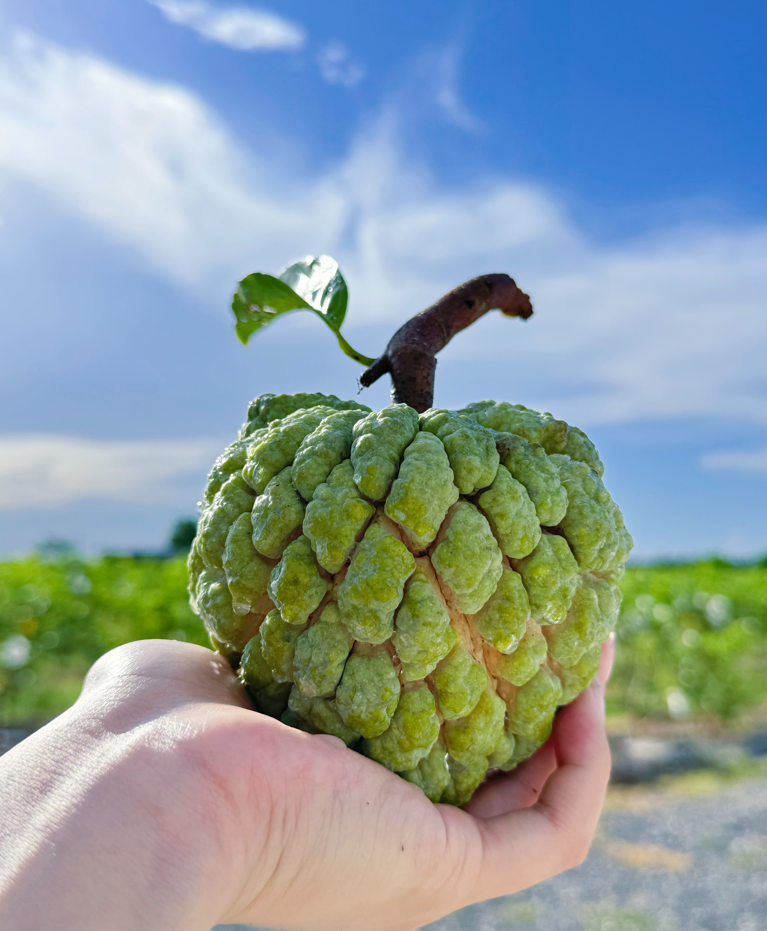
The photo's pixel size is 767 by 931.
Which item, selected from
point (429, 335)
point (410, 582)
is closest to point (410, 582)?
point (410, 582)

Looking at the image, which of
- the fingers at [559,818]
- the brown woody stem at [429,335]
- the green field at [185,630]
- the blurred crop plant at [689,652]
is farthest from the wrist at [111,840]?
the blurred crop plant at [689,652]

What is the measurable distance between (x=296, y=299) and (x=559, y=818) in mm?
1592

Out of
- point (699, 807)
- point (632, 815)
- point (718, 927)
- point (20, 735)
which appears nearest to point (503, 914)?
point (718, 927)

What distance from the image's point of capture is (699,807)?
781 centimetres

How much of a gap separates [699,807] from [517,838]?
704 centimetres

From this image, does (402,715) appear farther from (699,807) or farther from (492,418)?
(699,807)

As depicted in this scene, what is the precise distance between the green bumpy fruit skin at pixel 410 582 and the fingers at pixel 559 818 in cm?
15

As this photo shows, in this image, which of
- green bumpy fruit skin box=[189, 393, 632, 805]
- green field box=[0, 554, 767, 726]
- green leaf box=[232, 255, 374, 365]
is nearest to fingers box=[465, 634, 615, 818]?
green bumpy fruit skin box=[189, 393, 632, 805]

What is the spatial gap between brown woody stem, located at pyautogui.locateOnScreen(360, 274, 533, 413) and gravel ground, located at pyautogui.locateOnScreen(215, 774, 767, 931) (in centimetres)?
550

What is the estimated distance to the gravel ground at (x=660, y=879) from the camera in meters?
6.00

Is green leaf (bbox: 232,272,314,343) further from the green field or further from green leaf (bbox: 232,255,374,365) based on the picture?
the green field

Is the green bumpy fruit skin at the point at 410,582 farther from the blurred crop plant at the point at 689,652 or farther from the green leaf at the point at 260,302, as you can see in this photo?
the blurred crop plant at the point at 689,652

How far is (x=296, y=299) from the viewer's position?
2.24 metres

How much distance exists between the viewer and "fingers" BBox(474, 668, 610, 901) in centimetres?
189
